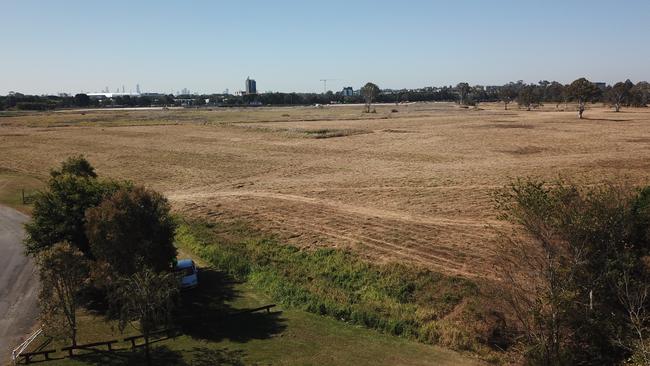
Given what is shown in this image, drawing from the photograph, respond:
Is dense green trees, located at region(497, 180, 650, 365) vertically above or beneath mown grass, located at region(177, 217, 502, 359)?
above

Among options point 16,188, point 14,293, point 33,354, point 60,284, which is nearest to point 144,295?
point 60,284

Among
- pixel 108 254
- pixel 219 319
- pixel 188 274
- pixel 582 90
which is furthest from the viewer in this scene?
pixel 582 90

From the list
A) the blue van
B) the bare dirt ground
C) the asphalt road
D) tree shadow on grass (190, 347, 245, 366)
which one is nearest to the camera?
tree shadow on grass (190, 347, 245, 366)

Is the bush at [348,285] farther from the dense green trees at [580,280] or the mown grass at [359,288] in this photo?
the dense green trees at [580,280]

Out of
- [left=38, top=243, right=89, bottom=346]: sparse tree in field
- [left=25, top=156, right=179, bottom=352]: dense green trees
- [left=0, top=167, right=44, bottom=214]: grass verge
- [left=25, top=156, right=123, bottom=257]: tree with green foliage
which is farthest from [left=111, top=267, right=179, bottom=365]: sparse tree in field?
[left=0, top=167, right=44, bottom=214]: grass verge

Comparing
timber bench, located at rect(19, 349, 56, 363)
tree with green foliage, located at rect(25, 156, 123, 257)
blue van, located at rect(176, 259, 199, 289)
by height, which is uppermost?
tree with green foliage, located at rect(25, 156, 123, 257)

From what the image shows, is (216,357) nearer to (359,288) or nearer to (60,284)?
(60,284)

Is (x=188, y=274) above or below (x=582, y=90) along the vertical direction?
below

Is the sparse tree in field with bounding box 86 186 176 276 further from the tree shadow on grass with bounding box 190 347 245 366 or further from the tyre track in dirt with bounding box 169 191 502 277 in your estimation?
the tyre track in dirt with bounding box 169 191 502 277
